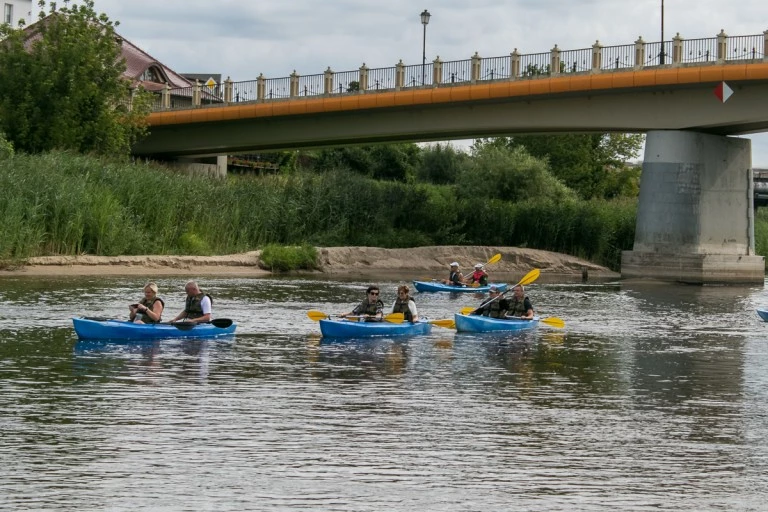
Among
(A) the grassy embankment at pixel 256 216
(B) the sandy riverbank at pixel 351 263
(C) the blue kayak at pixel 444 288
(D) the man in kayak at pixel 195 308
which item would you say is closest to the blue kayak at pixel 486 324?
(D) the man in kayak at pixel 195 308

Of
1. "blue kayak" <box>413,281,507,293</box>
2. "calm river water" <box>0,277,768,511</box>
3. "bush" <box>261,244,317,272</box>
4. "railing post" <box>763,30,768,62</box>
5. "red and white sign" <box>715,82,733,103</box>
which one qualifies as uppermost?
"railing post" <box>763,30,768,62</box>

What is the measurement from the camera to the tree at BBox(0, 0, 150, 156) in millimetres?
48375

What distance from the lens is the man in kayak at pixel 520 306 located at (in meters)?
25.5

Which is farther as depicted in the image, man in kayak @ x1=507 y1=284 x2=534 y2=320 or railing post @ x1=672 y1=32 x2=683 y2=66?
railing post @ x1=672 y1=32 x2=683 y2=66

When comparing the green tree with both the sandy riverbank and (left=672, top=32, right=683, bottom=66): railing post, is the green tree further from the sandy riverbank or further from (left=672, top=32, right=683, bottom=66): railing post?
(left=672, top=32, right=683, bottom=66): railing post

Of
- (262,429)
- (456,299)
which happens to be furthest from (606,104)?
(262,429)

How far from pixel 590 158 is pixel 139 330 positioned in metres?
56.5

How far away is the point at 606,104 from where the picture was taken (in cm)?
4325

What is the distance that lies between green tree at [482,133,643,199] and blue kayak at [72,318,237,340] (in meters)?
52.0

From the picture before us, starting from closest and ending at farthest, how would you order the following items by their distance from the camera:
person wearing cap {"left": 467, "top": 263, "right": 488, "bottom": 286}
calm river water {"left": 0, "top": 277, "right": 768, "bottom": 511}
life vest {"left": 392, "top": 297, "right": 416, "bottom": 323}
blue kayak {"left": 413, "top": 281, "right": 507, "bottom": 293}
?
calm river water {"left": 0, "top": 277, "right": 768, "bottom": 511} < life vest {"left": 392, "top": 297, "right": 416, "bottom": 323} < blue kayak {"left": 413, "top": 281, "right": 507, "bottom": 293} < person wearing cap {"left": 467, "top": 263, "right": 488, "bottom": 286}

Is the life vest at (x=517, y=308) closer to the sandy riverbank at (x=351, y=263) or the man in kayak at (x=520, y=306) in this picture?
the man in kayak at (x=520, y=306)

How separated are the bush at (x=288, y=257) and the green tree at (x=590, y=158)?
3155 cm

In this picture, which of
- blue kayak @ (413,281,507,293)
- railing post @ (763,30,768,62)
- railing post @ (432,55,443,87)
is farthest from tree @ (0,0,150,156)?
railing post @ (763,30,768,62)

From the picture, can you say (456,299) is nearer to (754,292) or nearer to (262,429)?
(754,292)
